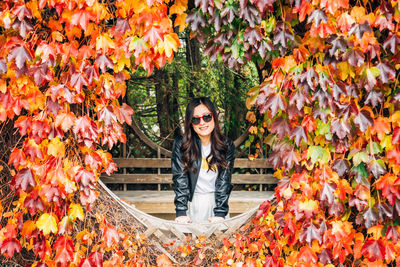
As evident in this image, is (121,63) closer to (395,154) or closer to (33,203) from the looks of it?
(33,203)

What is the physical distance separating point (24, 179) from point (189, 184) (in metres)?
1.29

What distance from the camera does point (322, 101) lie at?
2.05 meters

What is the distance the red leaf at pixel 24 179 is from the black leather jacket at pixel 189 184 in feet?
3.61

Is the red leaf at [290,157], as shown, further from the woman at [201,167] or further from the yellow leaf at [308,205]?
the woman at [201,167]

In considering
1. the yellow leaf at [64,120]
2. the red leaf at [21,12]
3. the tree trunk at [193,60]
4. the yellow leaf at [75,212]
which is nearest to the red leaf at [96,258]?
the yellow leaf at [75,212]

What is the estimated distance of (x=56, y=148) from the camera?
2266 millimetres

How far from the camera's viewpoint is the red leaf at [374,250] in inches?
85.4

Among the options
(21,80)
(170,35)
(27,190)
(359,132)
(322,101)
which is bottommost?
(27,190)

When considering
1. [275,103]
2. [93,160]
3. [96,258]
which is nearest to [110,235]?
[96,258]

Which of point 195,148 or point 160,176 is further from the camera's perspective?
point 160,176

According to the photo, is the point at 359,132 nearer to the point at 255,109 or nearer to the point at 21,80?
the point at 21,80

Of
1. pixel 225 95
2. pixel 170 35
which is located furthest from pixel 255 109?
pixel 170 35

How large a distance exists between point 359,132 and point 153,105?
3864mm

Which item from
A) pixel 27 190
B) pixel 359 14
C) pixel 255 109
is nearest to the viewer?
pixel 359 14
